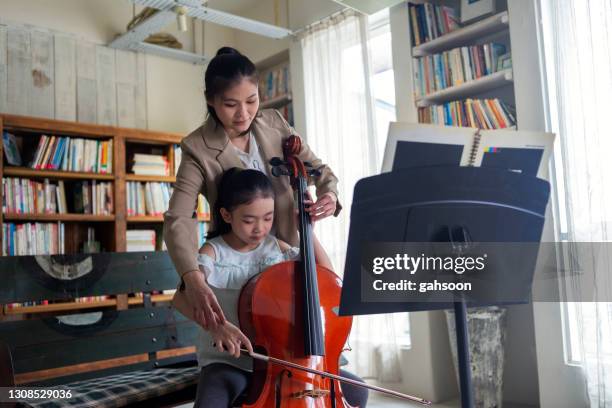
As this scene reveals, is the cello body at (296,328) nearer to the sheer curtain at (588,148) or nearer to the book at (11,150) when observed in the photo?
the sheer curtain at (588,148)

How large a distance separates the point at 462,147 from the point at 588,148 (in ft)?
4.56

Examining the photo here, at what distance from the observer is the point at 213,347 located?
143cm

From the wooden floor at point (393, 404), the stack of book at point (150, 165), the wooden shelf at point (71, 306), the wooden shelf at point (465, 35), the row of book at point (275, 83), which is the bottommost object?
the wooden floor at point (393, 404)

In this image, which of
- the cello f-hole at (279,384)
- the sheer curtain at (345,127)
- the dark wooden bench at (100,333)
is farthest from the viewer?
the sheer curtain at (345,127)

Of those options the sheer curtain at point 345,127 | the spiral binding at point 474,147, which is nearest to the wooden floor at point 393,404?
the sheer curtain at point 345,127

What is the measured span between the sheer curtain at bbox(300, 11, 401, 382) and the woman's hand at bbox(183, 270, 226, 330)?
6.87ft

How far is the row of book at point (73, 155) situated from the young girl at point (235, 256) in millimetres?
2449

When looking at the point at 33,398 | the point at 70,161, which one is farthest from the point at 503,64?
the point at 70,161

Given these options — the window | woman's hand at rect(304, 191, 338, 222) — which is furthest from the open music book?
the window

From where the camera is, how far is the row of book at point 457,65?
9.18ft

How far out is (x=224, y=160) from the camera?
1.56 meters

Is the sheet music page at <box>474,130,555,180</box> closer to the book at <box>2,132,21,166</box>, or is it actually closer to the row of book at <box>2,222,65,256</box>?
the row of book at <box>2,222,65,256</box>

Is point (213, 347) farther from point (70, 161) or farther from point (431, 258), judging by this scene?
point (70, 161)

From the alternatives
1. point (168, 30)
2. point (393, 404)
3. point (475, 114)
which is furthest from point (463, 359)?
point (168, 30)
